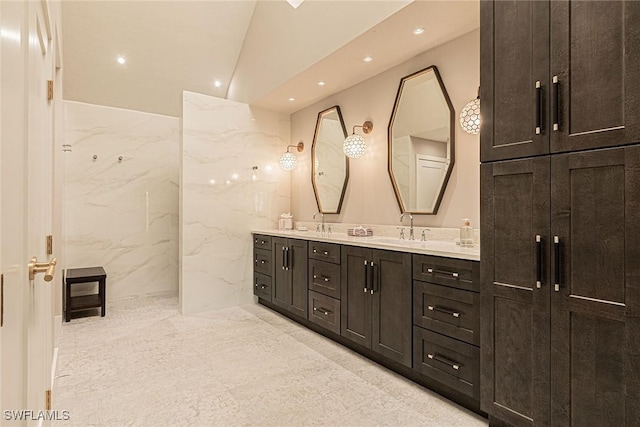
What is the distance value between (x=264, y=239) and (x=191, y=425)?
2.60 meters

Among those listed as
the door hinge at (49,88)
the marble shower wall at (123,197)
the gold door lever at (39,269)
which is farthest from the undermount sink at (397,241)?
the marble shower wall at (123,197)

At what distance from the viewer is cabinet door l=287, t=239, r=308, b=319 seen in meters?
3.76

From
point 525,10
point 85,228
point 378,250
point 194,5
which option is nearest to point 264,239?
point 378,250

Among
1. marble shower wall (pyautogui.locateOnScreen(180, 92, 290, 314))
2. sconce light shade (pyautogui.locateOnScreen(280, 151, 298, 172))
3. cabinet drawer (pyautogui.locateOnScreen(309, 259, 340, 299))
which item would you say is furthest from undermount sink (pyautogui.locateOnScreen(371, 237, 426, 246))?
marble shower wall (pyautogui.locateOnScreen(180, 92, 290, 314))

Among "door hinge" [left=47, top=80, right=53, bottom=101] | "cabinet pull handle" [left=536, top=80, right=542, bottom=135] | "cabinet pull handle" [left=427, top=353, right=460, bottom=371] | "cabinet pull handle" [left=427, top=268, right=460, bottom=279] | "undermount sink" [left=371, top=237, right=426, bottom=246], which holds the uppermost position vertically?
"door hinge" [left=47, top=80, right=53, bottom=101]

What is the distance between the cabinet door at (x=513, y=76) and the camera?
1.75 meters

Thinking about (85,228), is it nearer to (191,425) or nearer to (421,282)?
(191,425)

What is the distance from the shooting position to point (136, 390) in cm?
248

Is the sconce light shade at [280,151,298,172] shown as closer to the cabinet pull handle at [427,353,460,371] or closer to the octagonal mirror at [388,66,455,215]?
the octagonal mirror at [388,66,455,215]

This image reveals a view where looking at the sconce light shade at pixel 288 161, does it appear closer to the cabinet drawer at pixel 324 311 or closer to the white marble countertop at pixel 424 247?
the white marble countertop at pixel 424 247

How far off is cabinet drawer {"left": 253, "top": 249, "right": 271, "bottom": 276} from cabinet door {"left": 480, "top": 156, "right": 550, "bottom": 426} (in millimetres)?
2856

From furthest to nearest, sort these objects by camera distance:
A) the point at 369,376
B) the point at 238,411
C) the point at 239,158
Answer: the point at 239,158 < the point at 369,376 < the point at 238,411

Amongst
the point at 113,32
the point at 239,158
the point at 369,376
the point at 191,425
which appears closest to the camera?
the point at 191,425

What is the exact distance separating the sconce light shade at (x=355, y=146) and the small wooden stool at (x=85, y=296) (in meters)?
3.10
